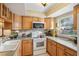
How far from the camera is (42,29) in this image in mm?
3469

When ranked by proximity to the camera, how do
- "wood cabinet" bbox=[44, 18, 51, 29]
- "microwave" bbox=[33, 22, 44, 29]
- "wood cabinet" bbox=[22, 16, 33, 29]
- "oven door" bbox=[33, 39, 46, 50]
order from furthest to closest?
"wood cabinet" bbox=[22, 16, 33, 29], "microwave" bbox=[33, 22, 44, 29], "wood cabinet" bbox=[44, 18, 51, 29], "oven door" bbox=[33, 39, 46, 50]

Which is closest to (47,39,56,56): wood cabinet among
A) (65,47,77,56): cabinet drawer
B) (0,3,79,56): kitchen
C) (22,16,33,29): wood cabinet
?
(0,3,79,56): kitchen

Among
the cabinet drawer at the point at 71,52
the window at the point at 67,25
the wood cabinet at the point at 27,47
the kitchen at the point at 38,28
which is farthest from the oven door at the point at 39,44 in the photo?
the cabinet drawer at the point at 71,52

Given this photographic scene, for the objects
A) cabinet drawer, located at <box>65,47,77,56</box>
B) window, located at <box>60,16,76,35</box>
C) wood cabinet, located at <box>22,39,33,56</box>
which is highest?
window, located at <box>60,16,76,35</box>

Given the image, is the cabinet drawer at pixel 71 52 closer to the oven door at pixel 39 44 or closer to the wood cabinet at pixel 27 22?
the oven door at pixel 39 44

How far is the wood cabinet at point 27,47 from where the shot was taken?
297 cm

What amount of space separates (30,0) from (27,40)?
2.30 m

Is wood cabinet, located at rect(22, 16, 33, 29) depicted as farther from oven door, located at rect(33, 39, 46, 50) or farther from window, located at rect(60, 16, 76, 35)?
window, located at rect(60, 16, 76, 35)

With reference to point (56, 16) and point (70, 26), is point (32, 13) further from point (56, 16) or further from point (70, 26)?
point (70, 26)

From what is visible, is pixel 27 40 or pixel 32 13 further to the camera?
pixel 32 13

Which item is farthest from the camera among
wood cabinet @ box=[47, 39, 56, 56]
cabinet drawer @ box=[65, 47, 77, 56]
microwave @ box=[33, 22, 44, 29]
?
microwave @ box=[33, 22, 44, 29]

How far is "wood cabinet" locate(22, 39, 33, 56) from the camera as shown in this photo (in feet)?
9.73

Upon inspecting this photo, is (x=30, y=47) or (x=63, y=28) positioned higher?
(x=63, y=28)

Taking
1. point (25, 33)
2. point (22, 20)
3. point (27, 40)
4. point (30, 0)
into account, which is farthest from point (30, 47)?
point (30, 0)
